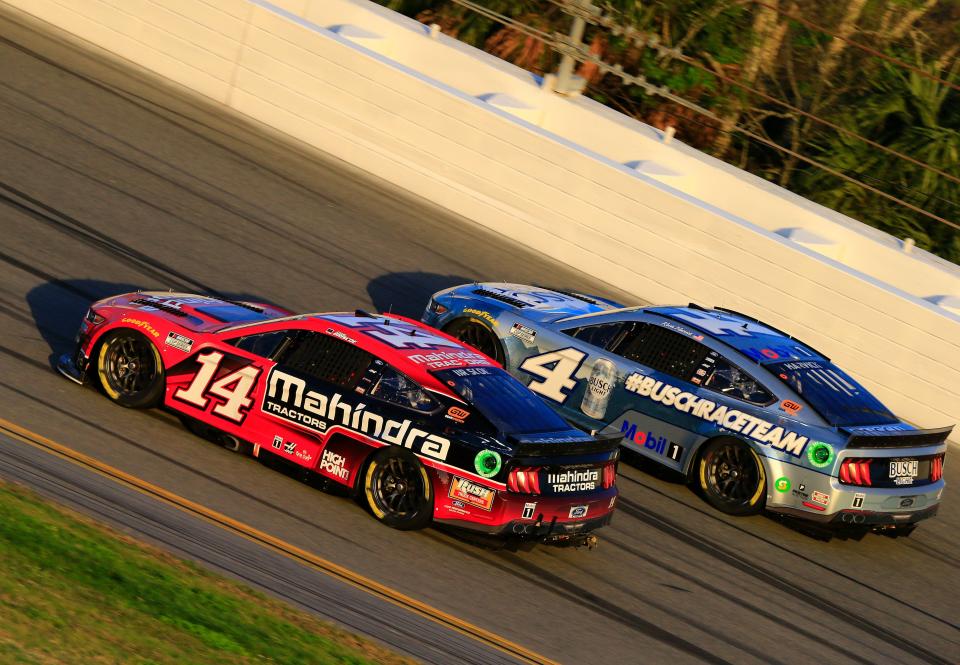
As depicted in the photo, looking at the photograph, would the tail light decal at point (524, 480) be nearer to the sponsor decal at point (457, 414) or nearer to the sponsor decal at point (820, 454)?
the sponsor decal at point (457, 414)

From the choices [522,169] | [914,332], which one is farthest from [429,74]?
[914,332]

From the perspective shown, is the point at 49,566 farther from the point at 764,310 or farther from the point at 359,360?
the point at 764,310

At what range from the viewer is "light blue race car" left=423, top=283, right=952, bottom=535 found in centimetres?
1127

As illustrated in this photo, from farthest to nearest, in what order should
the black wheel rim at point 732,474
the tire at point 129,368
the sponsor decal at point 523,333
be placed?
the sponsor decal at point 523,333 < the black wheel rim at point 732,474 < the tire at point 129,368

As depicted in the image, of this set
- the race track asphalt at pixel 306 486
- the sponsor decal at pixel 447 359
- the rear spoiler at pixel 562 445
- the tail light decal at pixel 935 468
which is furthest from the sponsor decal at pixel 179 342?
the tail light decal at pixel 935 468

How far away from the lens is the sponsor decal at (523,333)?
1278cm

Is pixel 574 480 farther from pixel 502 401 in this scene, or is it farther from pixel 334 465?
pixel 334 465

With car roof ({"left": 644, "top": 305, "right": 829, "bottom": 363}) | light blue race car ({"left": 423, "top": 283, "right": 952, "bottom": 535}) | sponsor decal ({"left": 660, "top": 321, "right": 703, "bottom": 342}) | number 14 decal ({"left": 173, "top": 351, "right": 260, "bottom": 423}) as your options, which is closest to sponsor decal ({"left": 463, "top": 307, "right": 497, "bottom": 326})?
light blue race car ({"left": 423, "top": 283, "right": 952, "bottom": 535})

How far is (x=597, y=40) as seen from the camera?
77.6ft

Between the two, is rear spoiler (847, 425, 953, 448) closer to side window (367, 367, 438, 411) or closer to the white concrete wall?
side window (367, 367, 438, 411)

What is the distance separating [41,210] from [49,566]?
27.2 ft

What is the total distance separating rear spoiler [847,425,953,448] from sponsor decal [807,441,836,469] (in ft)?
0.54

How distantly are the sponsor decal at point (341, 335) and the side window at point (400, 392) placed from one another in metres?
0.38

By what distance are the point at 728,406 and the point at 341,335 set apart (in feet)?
11.6
